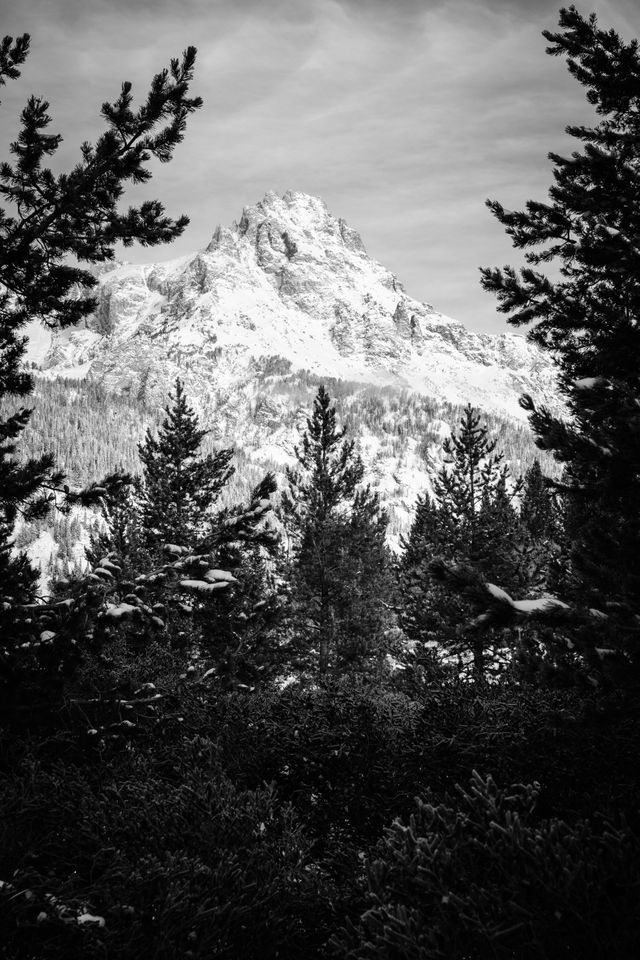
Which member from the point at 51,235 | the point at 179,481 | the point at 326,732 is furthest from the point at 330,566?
the point at 51,235

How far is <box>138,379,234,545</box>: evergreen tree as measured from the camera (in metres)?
18.7

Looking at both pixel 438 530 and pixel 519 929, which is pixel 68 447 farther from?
pixel 519 929

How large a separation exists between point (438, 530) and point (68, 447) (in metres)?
163

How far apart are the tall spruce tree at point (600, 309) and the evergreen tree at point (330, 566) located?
14.8 metres

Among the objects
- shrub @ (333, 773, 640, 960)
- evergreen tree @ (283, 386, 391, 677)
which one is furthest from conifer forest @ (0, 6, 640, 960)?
evergreen tree @ (283, 386, 391, 677)

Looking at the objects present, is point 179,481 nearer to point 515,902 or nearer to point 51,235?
point 51,235

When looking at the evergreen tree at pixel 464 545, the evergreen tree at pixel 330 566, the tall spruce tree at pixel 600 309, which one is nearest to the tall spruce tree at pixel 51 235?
the tall spruce tree at pixel 600 309

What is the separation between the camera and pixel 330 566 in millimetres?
20969

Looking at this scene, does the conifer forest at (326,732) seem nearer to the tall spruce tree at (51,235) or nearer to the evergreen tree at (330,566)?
the tall spruce tree at (51,235)

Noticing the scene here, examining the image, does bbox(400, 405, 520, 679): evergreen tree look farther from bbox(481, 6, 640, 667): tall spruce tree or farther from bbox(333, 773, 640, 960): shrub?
bbox(333, 773, 640, 960): shrub

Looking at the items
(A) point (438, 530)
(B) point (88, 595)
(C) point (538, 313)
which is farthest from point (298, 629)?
(C) point (538, 313)

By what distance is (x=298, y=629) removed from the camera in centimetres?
2066

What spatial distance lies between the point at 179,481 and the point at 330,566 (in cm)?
647

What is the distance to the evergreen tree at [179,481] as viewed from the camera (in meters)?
18.7
